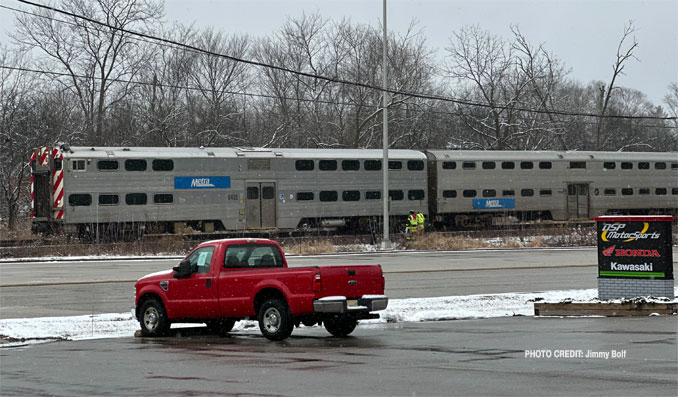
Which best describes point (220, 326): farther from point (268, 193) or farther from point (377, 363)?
point (268, 193)

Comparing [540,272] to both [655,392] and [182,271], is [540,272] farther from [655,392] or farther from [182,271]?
[655,392]

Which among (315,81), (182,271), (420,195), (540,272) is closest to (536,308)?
(182,271)

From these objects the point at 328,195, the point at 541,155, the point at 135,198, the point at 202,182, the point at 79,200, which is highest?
the point at 541,155

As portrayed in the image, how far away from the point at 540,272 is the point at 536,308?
10646 mm

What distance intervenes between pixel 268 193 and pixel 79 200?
866 cm

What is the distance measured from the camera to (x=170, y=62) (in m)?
65.6

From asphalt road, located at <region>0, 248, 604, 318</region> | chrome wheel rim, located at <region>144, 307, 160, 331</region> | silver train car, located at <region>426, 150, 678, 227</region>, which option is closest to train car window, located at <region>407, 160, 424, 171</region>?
silver train car, located at <region>426, 150, 678, 227</region>

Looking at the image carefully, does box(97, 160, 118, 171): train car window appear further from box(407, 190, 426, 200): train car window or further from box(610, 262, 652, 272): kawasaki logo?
box(610, 262, 652, 272): kawasaki logo

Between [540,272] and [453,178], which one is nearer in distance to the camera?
[540,272]

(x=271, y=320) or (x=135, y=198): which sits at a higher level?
(x=135, y=198)

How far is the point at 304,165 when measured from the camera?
45.3 m

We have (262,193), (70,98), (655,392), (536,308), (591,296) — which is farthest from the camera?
(70,98)

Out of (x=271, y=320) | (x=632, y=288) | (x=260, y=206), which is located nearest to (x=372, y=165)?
(x=260, y=206)

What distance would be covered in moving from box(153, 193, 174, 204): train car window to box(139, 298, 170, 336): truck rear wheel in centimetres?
2613
